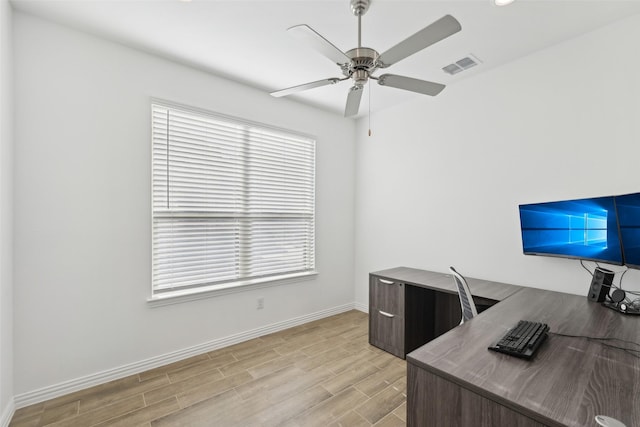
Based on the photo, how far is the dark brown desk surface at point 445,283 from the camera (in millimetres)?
2423

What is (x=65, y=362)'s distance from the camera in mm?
2221

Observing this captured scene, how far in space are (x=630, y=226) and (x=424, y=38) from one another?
1720 mm

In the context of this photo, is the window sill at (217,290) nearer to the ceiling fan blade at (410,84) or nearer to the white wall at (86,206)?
the white wall at (86,206)

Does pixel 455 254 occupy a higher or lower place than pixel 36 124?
lower

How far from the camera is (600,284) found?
206 centimetres

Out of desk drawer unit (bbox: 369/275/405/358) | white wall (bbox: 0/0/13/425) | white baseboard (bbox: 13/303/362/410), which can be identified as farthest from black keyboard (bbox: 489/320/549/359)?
white wall (bbox: 0/0/13/425)

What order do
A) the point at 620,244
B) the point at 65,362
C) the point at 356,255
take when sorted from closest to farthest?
the point at 620,244, the point at 65,362, the point at 356,255

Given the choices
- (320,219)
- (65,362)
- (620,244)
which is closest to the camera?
(620,244)

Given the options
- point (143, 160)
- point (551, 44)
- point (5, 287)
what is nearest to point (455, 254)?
point (551, 44)

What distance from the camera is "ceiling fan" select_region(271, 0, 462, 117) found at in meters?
1.44

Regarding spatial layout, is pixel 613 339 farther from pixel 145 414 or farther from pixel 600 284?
pixel 145 414

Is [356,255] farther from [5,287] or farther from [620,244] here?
[5,287]

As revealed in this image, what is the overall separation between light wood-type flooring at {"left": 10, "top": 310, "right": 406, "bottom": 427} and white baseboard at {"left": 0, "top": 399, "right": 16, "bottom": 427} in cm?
4

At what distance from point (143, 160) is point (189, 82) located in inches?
35.1
